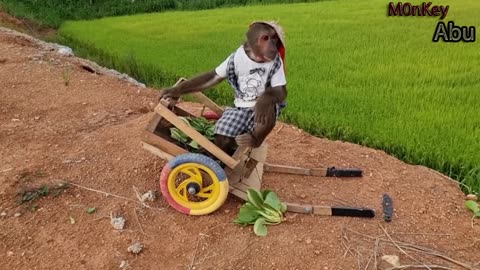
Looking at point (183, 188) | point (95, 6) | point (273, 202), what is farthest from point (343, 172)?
point (95, 6)

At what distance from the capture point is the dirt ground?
2.82m

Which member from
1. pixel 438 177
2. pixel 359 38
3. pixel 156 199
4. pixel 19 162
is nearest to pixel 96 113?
pixel 19 162

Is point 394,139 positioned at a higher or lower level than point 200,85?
lower

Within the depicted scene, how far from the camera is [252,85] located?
9.61ft

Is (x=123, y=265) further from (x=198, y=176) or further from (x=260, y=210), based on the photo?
(x=260, y=210)

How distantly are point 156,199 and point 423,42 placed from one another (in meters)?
4.15

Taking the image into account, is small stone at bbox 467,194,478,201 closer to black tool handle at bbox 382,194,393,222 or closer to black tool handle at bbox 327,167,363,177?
black tool handle at bbox 382,194,393,222

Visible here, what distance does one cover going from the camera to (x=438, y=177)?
11.8 ft

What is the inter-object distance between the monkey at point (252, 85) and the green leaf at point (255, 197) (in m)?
0.26

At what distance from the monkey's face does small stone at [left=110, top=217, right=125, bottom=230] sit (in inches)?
44.0

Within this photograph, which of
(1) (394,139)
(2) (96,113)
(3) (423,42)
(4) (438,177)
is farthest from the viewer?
(3) (423,42)

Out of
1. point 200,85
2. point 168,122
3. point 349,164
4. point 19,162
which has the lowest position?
point 19,162

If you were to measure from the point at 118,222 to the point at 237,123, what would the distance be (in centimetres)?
82

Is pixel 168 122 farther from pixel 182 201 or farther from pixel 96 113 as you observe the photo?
pixel 96 113
